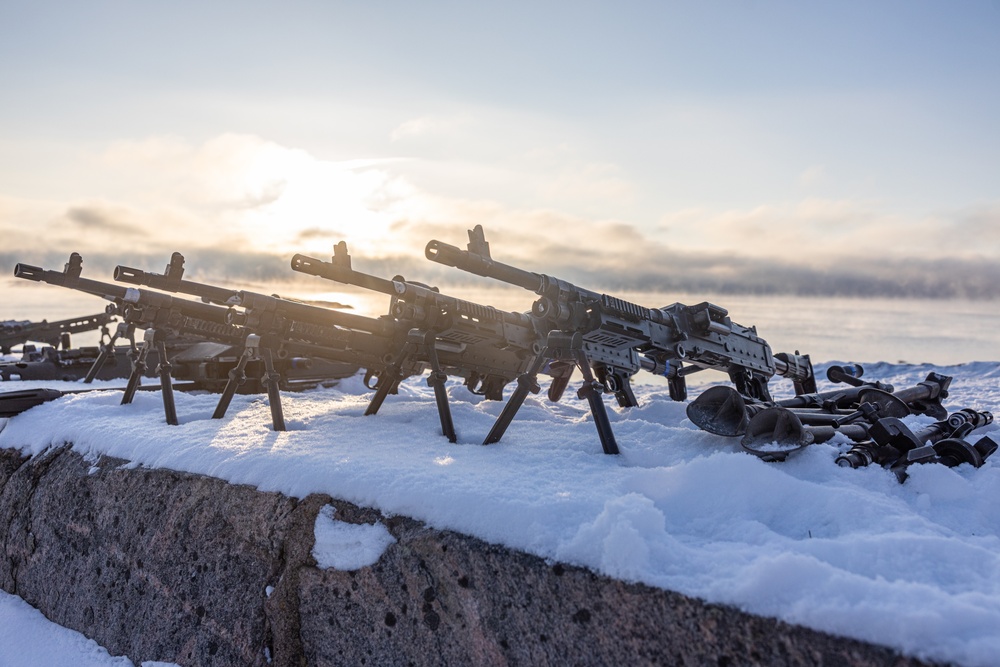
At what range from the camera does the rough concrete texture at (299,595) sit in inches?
106

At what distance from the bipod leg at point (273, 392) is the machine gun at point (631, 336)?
8.32 feet

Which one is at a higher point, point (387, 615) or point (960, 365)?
point (960, 365)

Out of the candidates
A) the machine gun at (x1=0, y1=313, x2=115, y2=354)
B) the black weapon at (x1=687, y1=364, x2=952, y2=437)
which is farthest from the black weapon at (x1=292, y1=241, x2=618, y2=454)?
the machine gun at (x1=0, y1=313, x2=115, y2=354)

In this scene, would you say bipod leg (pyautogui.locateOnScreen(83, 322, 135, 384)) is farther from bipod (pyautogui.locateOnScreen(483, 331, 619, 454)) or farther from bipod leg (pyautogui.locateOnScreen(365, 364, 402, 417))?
bipod (pyautogui.locateOnScreen(483, 331, 619, 454))

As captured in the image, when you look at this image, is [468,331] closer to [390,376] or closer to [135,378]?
[390,376]

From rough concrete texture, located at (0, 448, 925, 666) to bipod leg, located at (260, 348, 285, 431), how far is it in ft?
3.98

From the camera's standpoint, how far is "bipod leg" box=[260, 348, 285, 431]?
6129 mm

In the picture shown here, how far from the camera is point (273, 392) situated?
6305 millimetres

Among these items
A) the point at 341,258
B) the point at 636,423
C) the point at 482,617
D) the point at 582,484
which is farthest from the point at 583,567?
the point at 341,258

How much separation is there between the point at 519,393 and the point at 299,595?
206 centimetres

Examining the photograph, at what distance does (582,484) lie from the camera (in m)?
3.88

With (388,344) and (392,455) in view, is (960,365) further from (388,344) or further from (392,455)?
(392,455)

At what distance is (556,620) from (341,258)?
4264 millimetres

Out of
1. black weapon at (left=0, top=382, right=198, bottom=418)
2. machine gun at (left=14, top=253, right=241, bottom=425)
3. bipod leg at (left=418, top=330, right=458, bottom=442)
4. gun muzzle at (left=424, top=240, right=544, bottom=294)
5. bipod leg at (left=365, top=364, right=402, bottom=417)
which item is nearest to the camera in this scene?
gun muzzle at (left=424, top=240, right=544, bottom=294)
